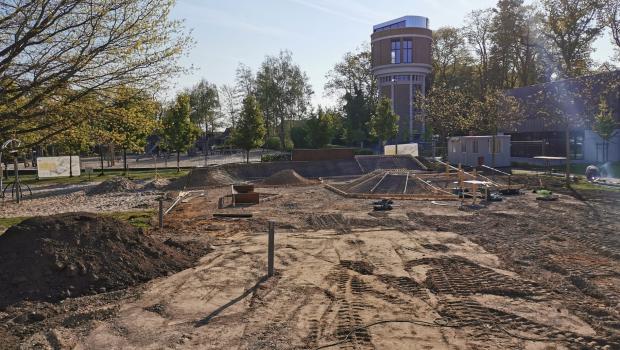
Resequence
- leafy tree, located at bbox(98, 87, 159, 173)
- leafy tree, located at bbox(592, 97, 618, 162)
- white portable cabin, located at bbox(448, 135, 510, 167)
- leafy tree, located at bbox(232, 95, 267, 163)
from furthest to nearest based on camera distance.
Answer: leafy tree, located at bbox(232, 95, 267, 163), white portable cabin, located at bbox(448, 135, 510, 167), leafy tree, located at bbox(592, 97, 618, 162), leafy tree, located at bbox(98, 87, 159, 173)

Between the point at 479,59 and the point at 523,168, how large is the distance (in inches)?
1318

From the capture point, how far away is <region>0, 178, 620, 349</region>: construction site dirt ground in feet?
22.3

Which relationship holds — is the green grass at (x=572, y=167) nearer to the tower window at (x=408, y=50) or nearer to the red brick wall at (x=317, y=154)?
the red brick wall at (x=317, y=154)

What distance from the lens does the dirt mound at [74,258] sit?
8.62 m

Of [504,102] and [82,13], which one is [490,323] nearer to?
[82,13]

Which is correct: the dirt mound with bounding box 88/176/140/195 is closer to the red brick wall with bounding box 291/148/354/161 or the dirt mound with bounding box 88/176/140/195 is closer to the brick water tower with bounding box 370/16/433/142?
the red brick wall with bounding box 291/148/354/161

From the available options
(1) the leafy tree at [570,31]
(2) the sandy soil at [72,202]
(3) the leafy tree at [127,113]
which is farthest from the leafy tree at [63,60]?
(1) the leafy tree at [570,31]

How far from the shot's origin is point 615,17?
110 feet

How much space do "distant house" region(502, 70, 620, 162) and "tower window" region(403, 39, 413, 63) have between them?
19708 mm

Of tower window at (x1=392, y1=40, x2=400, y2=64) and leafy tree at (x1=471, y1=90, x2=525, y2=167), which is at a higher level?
tower window at (x1=392, y1=40, x2=400, y2=64)

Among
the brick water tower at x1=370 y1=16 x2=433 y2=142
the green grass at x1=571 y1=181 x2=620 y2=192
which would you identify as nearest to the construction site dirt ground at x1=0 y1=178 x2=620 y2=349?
the green grass at x1=571 y1=181 x2=620 y2=192

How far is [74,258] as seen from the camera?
30.3 feet

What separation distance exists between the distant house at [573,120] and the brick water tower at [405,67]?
59.7 feet

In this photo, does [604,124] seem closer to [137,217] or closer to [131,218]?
[137,217]
